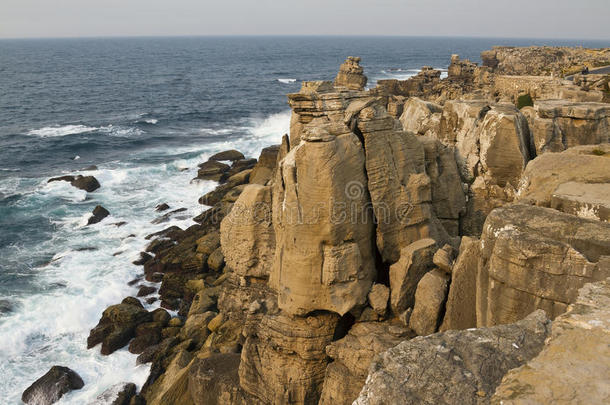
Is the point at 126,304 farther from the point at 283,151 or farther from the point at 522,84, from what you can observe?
the point at 522,84

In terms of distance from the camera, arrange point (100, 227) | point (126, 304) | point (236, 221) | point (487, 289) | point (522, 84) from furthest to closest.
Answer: point (522, 84), point (100, 227), point (126, 304), point (236, 221), point (487, 289)

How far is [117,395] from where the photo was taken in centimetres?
1969

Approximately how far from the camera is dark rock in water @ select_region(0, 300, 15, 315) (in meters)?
26.2

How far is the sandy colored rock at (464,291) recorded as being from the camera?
11.3 meters

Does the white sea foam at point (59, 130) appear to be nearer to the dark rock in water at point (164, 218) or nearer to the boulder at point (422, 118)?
the dark rock in water at point (164, 218)

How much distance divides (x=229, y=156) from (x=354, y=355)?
138 feet

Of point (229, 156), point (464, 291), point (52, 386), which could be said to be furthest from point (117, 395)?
point (229, 156)

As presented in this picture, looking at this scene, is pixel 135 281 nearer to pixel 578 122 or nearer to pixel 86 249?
pixel 86 249

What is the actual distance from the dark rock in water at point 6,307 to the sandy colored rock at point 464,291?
23.6m

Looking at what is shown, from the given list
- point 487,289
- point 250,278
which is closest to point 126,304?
point 250,278

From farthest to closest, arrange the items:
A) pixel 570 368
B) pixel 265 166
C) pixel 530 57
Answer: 1. pixel 530 57
2. pixel 265 166
3. pixel 570 368

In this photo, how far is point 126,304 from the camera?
2531 centimetres

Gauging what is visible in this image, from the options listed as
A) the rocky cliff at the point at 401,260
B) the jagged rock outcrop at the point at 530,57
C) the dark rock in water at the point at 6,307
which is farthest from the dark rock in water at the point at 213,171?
the jagged rock outcrop at the point at 530,57

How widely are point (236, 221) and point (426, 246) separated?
6.06m
